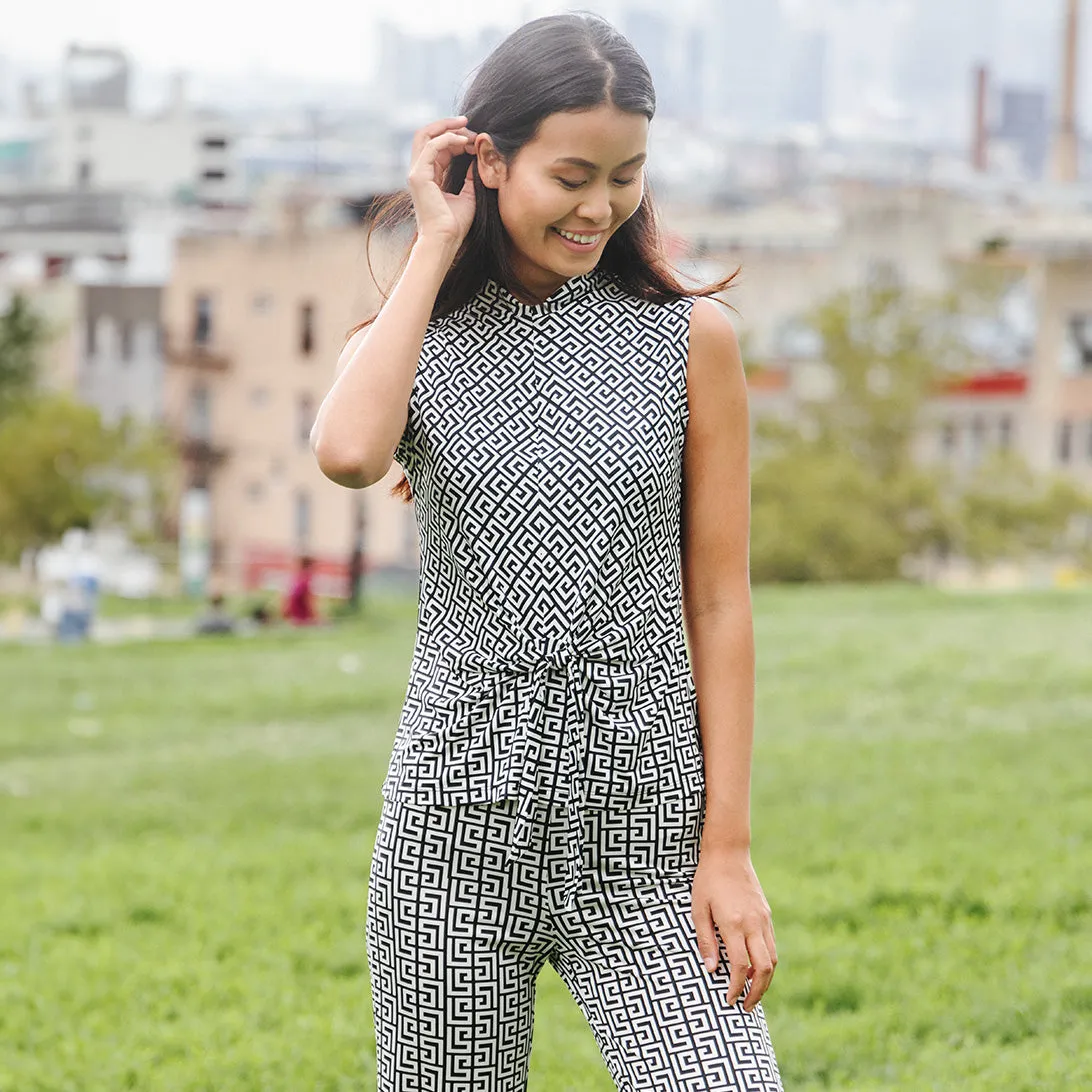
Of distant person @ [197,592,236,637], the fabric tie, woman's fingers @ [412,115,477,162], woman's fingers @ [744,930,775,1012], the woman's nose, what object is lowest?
distant person @ [197,592,236,637]

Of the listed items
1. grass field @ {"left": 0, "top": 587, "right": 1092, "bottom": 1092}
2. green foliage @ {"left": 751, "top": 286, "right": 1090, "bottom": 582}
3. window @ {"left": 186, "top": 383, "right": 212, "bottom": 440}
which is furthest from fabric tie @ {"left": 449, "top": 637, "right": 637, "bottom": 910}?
window @ {"left": 186, "top": 383, "right": 212, "bottom": 440}

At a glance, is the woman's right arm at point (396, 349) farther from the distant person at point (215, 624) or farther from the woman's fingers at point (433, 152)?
the distant person at point (215, 624)

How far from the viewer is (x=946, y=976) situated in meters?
4.91

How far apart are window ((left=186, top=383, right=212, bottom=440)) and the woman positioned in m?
56.9

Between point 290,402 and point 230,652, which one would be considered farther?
point 290,402

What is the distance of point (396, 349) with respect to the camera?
223 cm

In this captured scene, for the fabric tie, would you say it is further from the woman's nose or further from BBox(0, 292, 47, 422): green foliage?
BBox(0, 292, 47, 422): green foliage

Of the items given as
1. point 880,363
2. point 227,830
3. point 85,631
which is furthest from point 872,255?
point 227,830

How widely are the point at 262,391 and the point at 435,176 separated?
56.2 m

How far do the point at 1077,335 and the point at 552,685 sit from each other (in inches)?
2178

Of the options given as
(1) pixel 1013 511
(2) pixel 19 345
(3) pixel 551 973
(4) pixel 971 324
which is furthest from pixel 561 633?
(2) pixel 19 345

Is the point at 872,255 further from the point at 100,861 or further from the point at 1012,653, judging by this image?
the point at 100,861

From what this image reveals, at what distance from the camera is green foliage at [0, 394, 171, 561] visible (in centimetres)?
4269

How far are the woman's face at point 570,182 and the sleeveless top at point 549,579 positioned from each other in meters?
0.10
